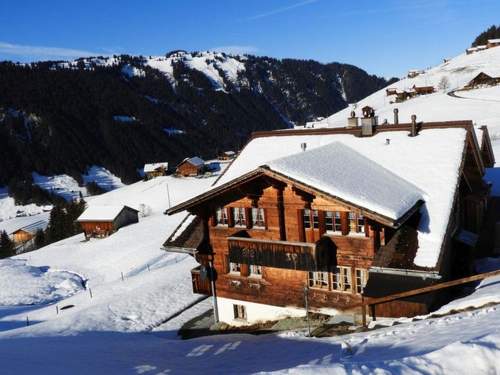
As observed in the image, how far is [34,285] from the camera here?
49.0 m

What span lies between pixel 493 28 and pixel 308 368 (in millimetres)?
Result: 218070

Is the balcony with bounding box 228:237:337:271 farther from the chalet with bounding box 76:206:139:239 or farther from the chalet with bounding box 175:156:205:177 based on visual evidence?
the chalet with bounding box 175:156:205:177

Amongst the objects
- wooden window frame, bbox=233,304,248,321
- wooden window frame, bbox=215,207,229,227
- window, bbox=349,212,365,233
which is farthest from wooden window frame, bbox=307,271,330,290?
wooden window frame, bbox=215,207,229,227

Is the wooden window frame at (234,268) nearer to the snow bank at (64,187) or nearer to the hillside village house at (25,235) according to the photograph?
the hillside village house at (25,235)

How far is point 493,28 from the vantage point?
19450 centimetres

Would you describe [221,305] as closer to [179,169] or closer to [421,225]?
[421,225]

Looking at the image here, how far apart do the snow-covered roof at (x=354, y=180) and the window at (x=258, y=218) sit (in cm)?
282

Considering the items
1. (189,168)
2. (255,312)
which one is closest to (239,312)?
(255,312)

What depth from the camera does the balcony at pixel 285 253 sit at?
1853cm

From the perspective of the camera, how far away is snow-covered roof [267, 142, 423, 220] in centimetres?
1703

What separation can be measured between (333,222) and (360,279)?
2396mm

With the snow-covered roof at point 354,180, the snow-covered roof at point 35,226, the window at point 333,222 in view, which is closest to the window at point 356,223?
the window at point 333,222

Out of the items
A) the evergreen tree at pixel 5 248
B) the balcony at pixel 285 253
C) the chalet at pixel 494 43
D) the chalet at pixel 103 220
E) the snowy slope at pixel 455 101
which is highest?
the chalet at pixel 494 43

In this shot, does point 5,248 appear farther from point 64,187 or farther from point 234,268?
point 64,187
